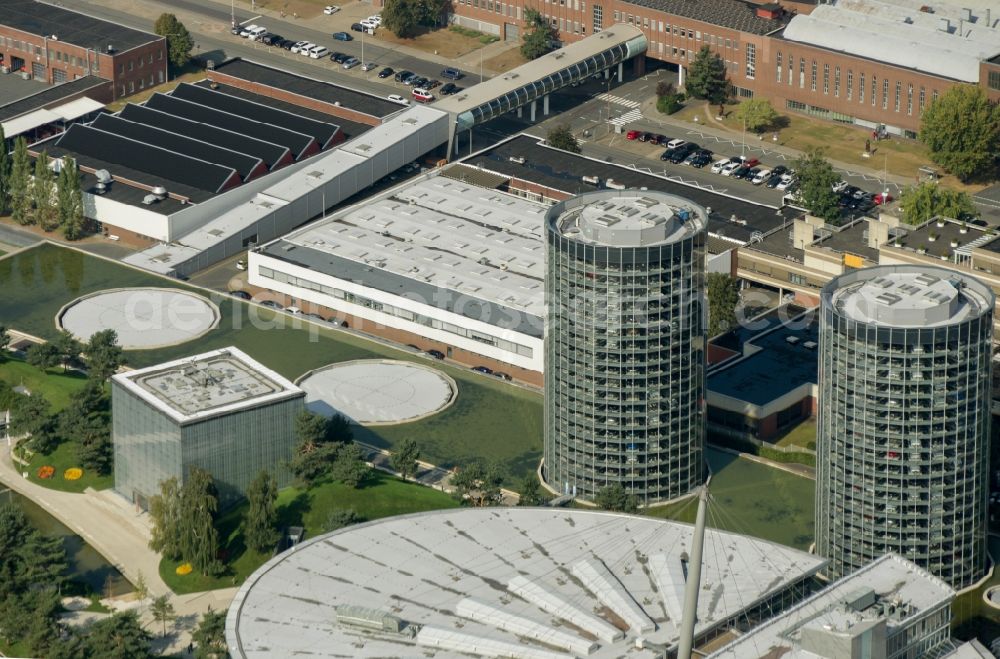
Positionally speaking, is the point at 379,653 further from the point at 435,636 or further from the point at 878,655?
the point at 878,655

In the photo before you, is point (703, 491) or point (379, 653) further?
point (379, 653)

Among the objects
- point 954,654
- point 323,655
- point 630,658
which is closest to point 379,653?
point 323,655

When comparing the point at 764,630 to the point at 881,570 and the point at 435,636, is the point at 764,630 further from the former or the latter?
the point at 435,636

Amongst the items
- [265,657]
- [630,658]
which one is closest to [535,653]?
[630,658]

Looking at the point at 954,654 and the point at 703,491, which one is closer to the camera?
the point at 703,491

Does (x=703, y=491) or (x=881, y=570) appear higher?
(x=703, y=491)

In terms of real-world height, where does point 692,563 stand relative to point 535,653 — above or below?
above
